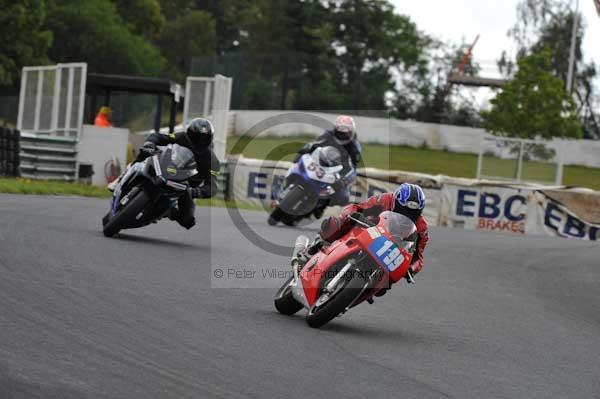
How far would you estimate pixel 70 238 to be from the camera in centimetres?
1223

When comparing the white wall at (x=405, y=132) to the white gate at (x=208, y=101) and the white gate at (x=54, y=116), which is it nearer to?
the white gate at (x=208, y=101)

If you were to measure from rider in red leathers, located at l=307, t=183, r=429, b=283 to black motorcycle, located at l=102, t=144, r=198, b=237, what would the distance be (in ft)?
12.1

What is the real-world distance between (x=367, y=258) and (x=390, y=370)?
1.42m

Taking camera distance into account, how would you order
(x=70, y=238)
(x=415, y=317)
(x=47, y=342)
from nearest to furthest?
(x=47, y=342) < (x=415, y=317) < (x=70, y=238)

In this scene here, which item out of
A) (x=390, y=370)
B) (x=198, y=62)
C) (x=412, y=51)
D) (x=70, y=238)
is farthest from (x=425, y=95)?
(x=390, y=370)

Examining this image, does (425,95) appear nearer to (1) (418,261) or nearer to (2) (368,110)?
(2) (368,110)

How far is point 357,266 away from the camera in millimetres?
8430

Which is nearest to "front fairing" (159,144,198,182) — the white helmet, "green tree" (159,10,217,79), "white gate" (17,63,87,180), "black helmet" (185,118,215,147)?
"black helmet" (185,118,215,147)

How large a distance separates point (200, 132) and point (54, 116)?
1297 centimetres

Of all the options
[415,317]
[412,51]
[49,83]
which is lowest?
[415,317]

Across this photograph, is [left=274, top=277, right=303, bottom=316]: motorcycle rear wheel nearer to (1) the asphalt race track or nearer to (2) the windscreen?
(1) the asphalt race track

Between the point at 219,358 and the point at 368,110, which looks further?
the point at 368,110

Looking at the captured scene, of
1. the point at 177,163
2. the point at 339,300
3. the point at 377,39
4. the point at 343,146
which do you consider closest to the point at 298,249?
the point at 339,300

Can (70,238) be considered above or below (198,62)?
below
